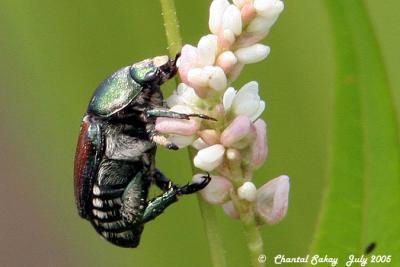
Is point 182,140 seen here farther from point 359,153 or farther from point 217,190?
point 359,153

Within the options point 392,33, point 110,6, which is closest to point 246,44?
point 392,33

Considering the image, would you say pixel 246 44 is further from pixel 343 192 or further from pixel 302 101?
pixel 302 101

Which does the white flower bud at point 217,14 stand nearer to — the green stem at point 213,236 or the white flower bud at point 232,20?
the white flower bud at point 232,20

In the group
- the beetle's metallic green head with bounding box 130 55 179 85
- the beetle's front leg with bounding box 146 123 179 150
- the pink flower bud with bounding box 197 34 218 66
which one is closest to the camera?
the pink flower bud with bounding box 197 34 218 66

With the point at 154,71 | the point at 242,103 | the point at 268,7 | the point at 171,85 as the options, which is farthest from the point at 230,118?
the point at 171,85

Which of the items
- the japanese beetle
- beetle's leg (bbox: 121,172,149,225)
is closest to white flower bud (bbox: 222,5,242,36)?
the japanese beetle

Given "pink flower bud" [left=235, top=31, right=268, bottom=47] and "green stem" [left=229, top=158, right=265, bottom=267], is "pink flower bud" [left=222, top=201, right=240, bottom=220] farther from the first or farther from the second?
"pink flower bud" [left=235, top=31, right=268, bottom=47]

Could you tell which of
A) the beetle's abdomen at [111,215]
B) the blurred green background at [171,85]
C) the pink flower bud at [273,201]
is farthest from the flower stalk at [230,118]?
the beetle's abdomen at [111,215]
